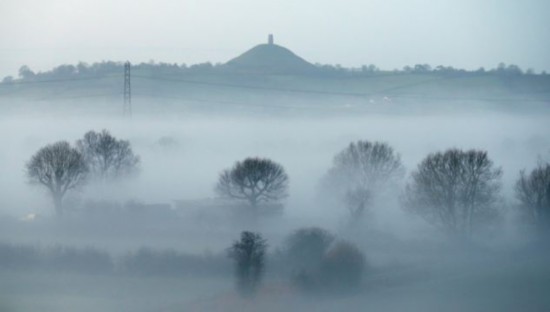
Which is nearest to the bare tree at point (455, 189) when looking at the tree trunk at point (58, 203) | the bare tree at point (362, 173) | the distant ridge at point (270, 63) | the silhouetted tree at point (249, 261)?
the bare tree at point (362, 173)

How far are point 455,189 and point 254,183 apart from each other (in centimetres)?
339

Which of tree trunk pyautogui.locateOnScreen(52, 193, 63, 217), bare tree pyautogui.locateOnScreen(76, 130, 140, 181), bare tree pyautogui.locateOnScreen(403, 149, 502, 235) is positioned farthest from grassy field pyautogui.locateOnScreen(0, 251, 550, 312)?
bare tree pyautogui.locateOnScreen(76, 130, 140, 181)

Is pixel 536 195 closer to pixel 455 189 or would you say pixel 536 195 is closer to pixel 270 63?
pixel 455 189

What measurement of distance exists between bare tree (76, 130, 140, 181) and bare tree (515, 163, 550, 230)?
7.65m

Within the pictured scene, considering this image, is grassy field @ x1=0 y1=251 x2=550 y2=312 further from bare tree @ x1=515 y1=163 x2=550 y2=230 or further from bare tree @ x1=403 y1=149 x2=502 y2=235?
bare tree @ x1=403 y1=149 x2=502 y2=235

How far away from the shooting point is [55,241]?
12.0 m

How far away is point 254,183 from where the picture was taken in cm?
1530

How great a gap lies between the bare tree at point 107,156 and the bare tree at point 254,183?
266 centimetres

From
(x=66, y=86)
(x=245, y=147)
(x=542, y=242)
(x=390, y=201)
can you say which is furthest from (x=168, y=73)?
(x=542, y=242)

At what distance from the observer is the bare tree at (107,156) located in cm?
1750

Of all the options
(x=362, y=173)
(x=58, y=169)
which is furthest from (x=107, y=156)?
(x=362, y=173)

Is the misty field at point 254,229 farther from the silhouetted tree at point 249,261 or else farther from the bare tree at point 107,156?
the bare tree at point 107,156

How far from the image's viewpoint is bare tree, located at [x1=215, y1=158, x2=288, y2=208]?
1483 centimetres

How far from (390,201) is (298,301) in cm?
580
